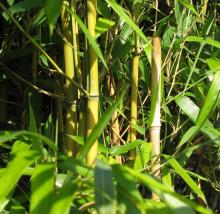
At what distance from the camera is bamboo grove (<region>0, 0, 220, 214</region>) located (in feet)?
2.25

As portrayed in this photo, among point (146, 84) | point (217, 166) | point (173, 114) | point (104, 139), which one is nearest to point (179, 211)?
point (104, 139)

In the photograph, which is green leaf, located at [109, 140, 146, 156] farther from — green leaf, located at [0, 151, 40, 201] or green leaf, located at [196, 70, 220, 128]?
green leaf, located at [0, 151, 40, 201]

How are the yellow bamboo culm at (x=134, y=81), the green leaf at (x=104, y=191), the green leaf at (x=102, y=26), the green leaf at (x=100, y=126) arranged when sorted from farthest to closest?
1. the yellow bamboo culm at (x=134, y=81)
2. the green leaf at (x=102, y=26)
3. the green leaf at (x=100, y=126)
4. the green leaf at (x=104, y=191)

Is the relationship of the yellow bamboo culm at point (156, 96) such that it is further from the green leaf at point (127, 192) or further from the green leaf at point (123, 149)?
the green leaf at point (127, 192)

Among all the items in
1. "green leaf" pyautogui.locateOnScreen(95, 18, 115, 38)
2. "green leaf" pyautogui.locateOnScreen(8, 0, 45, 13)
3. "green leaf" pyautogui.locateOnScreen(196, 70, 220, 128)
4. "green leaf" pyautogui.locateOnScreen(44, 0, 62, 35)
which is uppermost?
"green leaf" pyautogui.locateOnScreen(8, 0, 45, 13)

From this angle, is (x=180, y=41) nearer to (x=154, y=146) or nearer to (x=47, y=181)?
(x=154, y=146)

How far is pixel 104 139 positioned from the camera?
1106 mm

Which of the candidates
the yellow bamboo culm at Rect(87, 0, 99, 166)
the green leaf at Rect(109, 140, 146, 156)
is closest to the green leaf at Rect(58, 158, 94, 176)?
the yellow bamboo culm at Rect(87, 0, 99, 166)

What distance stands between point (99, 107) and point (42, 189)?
0.38m

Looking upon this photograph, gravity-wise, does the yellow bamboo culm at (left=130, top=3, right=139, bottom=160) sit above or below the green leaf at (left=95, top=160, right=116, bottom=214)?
above

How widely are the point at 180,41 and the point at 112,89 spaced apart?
198 millimetres

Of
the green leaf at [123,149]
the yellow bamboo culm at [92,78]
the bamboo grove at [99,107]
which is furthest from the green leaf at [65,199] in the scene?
the green leaf at [123,149]

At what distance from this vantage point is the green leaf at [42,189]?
0.67 metres

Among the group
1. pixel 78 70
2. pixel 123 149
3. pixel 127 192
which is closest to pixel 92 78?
pixel 78 70
